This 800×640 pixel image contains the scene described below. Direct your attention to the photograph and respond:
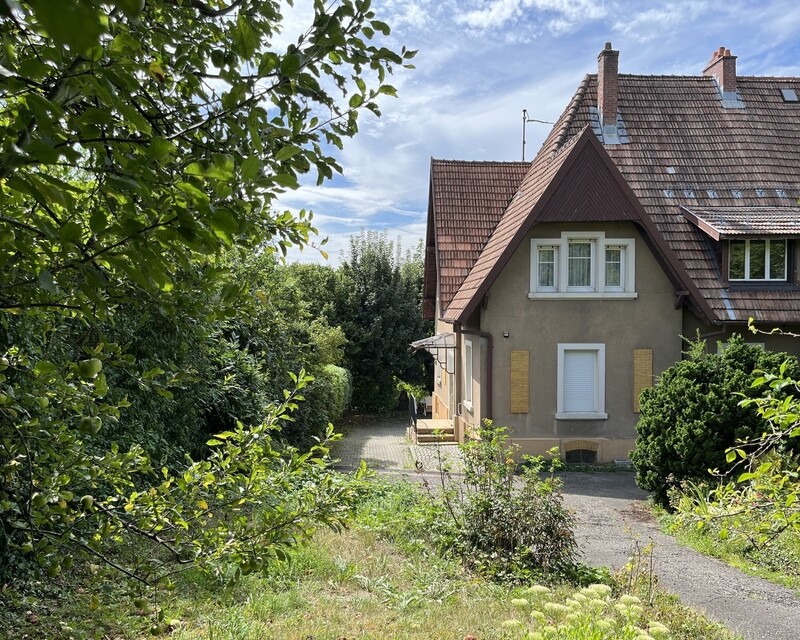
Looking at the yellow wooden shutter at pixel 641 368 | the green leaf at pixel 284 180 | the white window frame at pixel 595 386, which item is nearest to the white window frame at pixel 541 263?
the white window frame at pixel 595 386

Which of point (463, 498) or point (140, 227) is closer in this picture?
point (140, 227)

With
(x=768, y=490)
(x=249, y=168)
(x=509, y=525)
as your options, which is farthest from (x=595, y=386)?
(x=249, y=168)

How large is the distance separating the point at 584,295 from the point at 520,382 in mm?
2446

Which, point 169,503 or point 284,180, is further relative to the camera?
point 169,503

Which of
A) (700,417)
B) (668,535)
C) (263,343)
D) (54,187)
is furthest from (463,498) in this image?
(54,187)

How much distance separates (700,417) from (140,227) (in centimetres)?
1061

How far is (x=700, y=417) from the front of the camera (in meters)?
10.2

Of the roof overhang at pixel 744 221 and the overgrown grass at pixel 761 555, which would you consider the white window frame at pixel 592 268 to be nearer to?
the roof overhang at pixel 744 221

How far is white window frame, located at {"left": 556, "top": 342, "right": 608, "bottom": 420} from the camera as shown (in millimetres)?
14383

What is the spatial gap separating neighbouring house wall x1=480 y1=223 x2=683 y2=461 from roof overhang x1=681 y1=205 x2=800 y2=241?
1.63m

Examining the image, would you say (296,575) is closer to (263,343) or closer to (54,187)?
(54,187)

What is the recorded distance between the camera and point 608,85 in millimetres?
16312

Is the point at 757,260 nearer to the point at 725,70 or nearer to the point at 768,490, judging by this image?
the point at 725,70

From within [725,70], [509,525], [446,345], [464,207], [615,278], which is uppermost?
[725,70]
